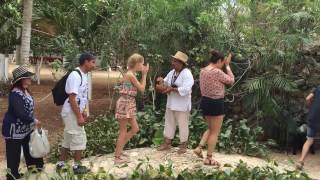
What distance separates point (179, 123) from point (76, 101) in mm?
1735

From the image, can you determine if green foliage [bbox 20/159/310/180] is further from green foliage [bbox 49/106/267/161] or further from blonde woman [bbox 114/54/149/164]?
green foliage [bbox 49/106/267/161]

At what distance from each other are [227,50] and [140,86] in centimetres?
377

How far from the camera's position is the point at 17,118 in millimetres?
5801

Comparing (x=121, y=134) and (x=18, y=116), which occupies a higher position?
(x=18, y=116)

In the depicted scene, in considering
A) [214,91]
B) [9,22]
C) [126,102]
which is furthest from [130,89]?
[9,22]

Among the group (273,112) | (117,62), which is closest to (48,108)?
(117,62)

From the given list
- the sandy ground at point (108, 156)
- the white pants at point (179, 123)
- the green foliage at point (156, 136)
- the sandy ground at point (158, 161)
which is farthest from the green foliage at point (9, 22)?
the white pants at point (179, 123)

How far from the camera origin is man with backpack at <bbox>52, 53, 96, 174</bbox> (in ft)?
19.6

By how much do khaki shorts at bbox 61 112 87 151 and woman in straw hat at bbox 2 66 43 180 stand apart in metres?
→ 0.38

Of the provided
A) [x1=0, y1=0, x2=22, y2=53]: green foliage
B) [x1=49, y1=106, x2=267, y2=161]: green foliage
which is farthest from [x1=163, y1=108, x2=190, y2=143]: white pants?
[x1=0, y1=0, x2=22, y2=53]: green foliage

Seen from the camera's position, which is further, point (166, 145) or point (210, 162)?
point (166, 145)

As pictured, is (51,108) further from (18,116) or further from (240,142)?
(18,116)

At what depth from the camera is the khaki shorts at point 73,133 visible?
243 inches

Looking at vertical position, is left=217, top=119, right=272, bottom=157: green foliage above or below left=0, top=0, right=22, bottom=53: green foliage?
below
